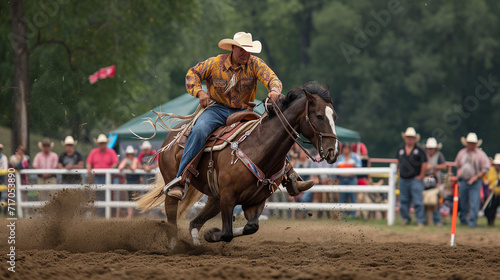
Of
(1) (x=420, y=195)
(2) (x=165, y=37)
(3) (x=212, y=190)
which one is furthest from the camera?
(2) (x=165, y=37)

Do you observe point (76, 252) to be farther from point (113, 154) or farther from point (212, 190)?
point (113, 154)

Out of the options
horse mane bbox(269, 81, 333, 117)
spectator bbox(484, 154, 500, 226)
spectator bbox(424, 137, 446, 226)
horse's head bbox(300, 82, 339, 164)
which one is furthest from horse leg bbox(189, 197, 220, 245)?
spectator bbox(484, 154, 500, 226)

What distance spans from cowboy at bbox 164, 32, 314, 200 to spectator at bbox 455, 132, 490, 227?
738cm

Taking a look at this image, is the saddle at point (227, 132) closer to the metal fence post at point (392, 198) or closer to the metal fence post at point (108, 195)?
the metal fence post at point (392, 198)

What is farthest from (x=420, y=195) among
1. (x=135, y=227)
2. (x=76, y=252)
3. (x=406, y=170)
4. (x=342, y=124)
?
(x=342, y=124)

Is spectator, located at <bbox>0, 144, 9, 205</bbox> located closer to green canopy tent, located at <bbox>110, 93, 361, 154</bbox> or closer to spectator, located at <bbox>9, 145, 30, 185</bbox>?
spectator, located at <bbox>9, 145, 30, 185</bbox>

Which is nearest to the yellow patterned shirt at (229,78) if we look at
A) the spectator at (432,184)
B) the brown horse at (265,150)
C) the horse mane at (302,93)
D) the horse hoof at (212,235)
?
the horse mane at (302,93)

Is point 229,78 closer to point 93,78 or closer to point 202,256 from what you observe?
point 202,256

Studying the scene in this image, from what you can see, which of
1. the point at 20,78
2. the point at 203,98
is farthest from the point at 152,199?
the point at 20,78

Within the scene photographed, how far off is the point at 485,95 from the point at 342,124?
8.12 meters

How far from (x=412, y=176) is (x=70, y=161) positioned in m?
7.09

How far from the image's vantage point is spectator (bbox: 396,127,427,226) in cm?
1483

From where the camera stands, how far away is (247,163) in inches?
318

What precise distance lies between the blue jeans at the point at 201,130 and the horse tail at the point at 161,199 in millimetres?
1080
